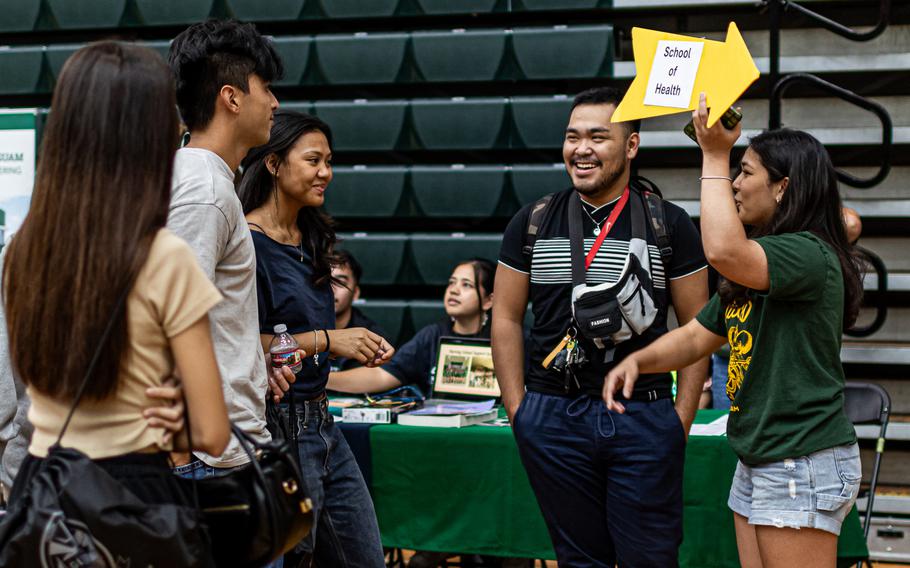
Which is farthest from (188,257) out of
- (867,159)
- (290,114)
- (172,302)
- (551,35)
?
(867,159)

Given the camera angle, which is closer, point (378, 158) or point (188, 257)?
point (188, 257)

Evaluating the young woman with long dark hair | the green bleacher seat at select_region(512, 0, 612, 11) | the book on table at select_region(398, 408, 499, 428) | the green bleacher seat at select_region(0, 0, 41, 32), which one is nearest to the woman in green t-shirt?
the young woman with long dark hair

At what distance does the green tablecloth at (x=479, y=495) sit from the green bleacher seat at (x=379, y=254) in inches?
93.2

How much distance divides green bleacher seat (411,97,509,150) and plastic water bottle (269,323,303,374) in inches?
152

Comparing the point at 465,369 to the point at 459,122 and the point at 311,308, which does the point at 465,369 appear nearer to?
the point at 311,308

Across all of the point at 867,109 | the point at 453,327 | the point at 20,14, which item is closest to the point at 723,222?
the point at 453,327

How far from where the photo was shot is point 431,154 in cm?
679

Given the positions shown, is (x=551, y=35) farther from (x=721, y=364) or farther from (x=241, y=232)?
(x=241, y=232)

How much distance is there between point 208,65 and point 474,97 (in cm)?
444

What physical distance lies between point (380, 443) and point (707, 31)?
378 cm

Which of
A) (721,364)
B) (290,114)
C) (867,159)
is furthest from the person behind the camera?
(867,159)

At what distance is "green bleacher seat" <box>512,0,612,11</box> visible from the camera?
6344mm

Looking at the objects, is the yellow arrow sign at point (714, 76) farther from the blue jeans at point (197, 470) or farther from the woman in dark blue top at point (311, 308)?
the blue jeans at point (197, 470)

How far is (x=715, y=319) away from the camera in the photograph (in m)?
2.87
